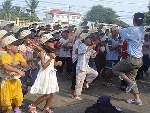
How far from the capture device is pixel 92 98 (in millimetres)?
5500

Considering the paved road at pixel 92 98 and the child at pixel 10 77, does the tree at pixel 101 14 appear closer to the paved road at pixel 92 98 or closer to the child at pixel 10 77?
the paved road at pixel 92 98

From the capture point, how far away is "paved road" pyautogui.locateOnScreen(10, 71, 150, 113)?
476 centimetres

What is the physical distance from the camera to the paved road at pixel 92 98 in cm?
476

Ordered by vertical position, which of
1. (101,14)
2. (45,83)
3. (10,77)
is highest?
(101,14)

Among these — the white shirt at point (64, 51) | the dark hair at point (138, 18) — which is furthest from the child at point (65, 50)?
the dark hair at point (138, 18)

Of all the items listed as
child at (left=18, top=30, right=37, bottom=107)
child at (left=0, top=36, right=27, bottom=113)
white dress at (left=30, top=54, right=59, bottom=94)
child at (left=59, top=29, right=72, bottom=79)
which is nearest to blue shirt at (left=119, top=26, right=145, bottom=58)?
white dress at (left=30, top=54, right=59, bottom=94)

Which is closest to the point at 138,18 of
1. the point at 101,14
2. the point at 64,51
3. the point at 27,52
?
the point at 27,52

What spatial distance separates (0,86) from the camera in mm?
3932

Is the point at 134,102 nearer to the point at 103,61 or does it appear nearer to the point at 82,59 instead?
the point at 82,59

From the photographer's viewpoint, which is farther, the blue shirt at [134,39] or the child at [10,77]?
the blue shirt at [134,39]

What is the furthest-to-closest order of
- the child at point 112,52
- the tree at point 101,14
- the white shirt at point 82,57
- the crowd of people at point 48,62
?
the tree at point 101,14 < the child at point 112,52 < the white shirt at point 82,57 < the crowd of people at point 48,62

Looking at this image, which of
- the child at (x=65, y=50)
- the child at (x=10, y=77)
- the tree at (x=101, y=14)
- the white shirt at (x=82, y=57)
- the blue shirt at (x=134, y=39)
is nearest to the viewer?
the child at (x=10, y=77)

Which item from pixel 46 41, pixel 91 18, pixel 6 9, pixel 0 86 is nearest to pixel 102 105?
pixel 46 41

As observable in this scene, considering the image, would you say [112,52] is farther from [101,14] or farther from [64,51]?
[101,14]
